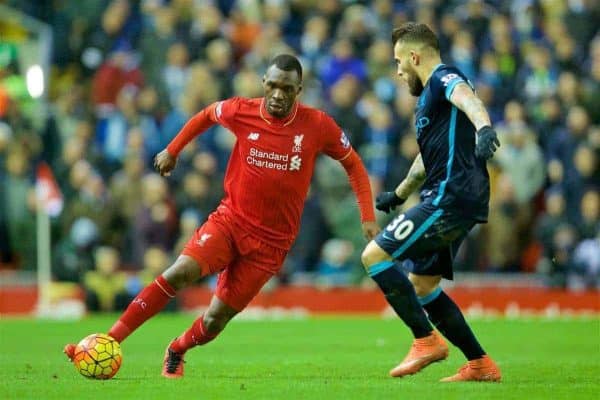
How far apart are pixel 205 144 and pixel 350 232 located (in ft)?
9.54

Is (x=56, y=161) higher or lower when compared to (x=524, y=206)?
higher

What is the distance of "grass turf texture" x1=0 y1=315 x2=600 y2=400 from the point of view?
10.1m

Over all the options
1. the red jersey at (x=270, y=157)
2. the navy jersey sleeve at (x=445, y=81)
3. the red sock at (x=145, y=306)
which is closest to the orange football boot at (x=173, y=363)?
the red sock at (x=145, y=306)

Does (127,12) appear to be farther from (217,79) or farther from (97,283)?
(97,283)

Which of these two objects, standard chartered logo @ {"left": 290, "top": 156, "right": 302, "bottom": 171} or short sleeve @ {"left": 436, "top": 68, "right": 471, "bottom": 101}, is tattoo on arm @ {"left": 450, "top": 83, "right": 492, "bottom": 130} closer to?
short sleeve @ {"left": 436, "top": 68, "right": 471, "bottom": 101}

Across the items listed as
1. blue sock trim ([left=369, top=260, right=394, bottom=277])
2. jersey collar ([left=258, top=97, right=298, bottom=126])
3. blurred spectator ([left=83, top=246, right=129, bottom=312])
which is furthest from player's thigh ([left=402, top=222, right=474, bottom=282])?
blurred spectator ([left=83, top=246, right=129, bottom=312])

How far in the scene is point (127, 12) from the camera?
25.5 m

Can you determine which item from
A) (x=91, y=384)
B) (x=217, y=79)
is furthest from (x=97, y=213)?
(x=91, y=384)

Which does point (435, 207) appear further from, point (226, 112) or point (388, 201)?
point (226, 112)

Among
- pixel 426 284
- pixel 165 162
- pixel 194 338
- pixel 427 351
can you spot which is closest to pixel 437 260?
pixel 426 284

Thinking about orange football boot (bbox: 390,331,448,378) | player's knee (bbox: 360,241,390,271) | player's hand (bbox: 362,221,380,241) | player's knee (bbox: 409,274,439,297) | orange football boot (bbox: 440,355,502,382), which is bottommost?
orange football boot (bbox: 440,355,502,382)

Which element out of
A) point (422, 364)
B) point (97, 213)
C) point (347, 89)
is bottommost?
point (422, 364)

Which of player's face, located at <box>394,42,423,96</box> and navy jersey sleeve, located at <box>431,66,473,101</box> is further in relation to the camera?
player's face, located at <box>394,42,423,96</box>

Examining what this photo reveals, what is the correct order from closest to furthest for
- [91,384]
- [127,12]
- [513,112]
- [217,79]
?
1. [91,384]
2. [513,112]
3. [217,79]
4. [127,12]
